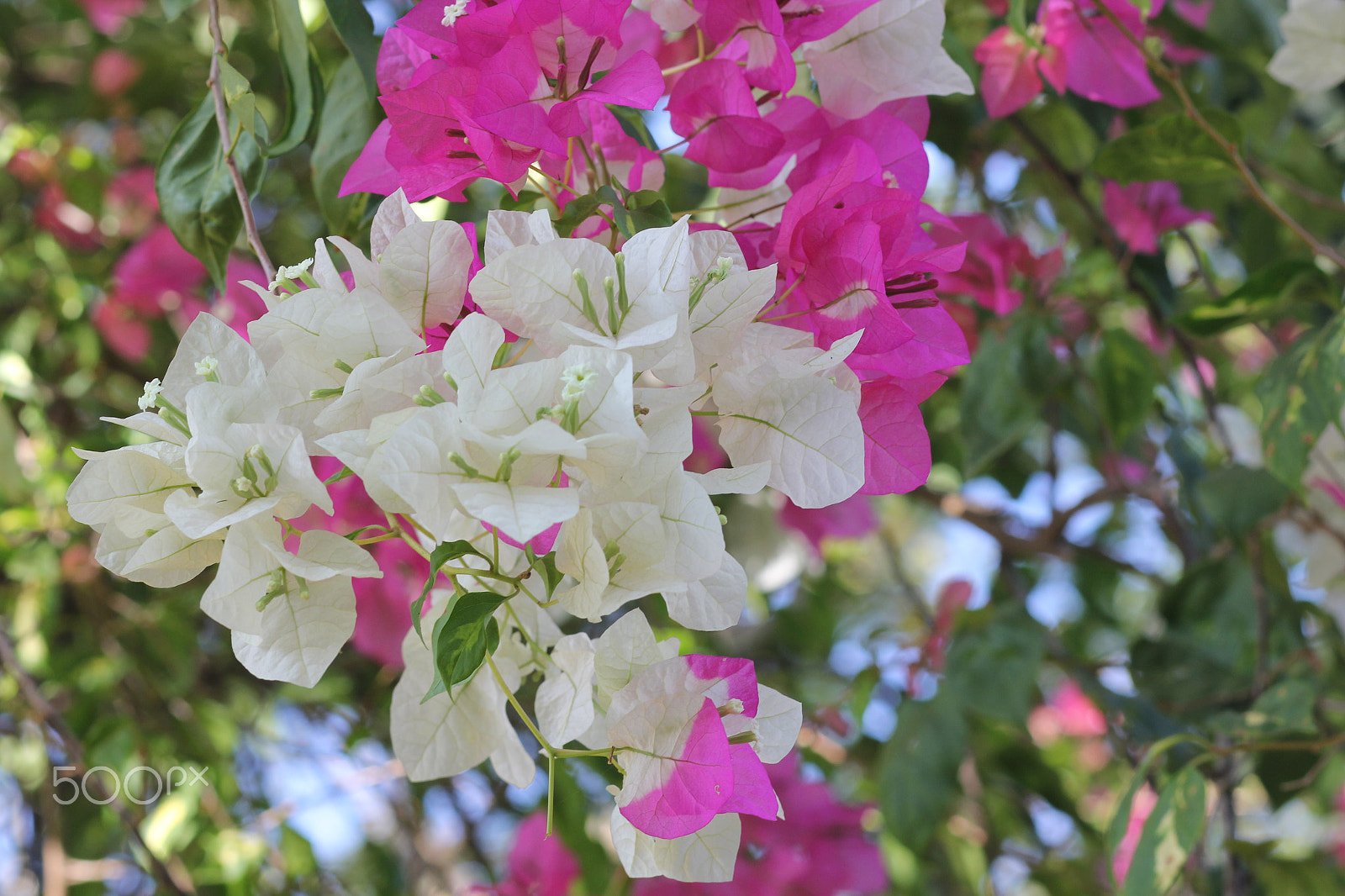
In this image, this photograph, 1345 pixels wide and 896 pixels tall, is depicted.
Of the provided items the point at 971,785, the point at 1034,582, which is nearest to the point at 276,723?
the point at 971,785

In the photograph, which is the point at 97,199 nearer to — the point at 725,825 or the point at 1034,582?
the point at 725,825

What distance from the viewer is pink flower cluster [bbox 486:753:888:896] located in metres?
0.93

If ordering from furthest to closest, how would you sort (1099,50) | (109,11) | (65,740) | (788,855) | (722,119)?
(109,11) → (788,855) → (65,740) → (1099,50) → (722,119)

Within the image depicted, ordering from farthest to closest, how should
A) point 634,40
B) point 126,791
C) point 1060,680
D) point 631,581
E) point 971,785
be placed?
point 1060,680
point 971,785
point 126,791
point 634,40
point 631,581

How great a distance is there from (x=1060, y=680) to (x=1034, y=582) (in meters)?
0.71

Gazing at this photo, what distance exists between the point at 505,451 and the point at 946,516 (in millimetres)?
931

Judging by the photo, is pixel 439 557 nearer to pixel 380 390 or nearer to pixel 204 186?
pixel 380 390

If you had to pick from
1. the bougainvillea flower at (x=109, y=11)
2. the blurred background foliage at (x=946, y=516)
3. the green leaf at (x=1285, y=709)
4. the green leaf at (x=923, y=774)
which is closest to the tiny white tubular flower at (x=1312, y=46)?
the blurred background foliage at (x=946, y=516)

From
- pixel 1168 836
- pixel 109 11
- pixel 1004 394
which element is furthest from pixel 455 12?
pixel 109 11

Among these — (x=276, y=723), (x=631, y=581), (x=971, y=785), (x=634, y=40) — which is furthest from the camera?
(x=276, y=723)

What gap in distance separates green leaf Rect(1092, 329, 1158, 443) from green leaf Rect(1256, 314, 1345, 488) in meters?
0.15

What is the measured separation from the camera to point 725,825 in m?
0.37

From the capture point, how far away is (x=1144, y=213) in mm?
812

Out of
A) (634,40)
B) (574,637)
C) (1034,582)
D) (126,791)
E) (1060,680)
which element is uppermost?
(634,40)
